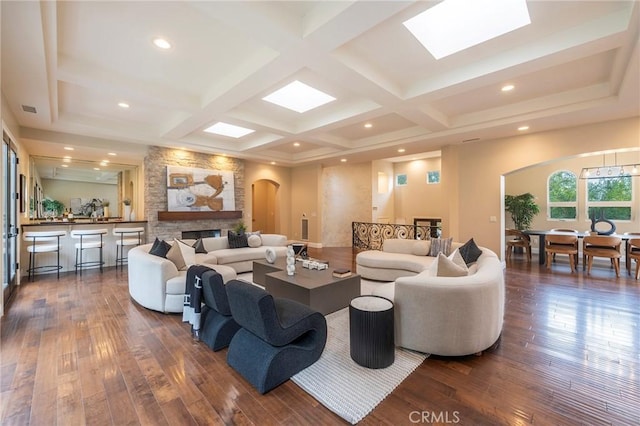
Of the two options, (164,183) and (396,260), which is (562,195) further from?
(164,183)

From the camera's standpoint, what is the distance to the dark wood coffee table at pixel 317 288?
346 centimetres

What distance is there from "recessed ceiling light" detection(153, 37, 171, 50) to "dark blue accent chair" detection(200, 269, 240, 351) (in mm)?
2631

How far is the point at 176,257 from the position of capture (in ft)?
13.5

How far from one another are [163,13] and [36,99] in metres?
3.04

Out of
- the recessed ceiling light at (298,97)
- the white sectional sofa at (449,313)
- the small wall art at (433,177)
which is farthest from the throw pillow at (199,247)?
the small wall art at (433,177)

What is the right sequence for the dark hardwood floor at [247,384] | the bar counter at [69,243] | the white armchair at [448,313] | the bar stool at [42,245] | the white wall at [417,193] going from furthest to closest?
1. the white wall at [417,193]
2. the bar counter at [69,243]
3. the bar stool at [42,245]
4. the white armchair at [448,313]
5. the dark hardwood floor at [247,384]

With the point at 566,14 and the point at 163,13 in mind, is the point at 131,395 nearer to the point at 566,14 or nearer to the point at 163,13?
the point at 163,13

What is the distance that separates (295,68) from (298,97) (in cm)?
150

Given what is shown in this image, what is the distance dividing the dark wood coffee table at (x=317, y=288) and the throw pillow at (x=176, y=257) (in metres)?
1.33

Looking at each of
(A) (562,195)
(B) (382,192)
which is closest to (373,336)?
(A) (562,195)

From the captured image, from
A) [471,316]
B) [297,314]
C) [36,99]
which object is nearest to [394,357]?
[471,316]

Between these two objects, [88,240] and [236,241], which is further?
[88,240]

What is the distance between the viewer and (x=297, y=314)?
91.2 inches

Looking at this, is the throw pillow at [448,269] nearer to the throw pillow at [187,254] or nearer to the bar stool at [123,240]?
the throw pillow at [187,254]
